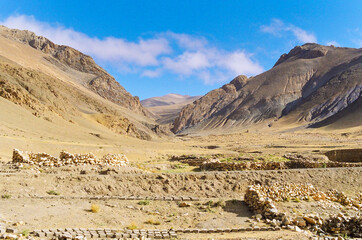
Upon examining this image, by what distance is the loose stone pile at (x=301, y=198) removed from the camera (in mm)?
9969

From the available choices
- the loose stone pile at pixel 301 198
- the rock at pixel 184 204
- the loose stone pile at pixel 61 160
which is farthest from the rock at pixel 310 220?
the loose stone pile at pixel 61 160

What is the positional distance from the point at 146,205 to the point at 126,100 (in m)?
109

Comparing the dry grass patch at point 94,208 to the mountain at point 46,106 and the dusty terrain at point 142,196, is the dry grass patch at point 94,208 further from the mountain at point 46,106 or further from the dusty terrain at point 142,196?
the mountain at point 46,106

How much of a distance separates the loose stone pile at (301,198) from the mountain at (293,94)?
8414cm

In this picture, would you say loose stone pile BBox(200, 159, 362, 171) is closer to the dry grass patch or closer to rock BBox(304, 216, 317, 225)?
rock BBox(304, 216, 317, 225)

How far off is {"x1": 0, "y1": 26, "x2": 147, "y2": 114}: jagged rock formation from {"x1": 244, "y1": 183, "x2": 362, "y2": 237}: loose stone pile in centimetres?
10129

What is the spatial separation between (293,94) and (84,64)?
8251 centimetres

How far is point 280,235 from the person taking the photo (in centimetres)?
895

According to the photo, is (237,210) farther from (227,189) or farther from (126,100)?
(126,100)

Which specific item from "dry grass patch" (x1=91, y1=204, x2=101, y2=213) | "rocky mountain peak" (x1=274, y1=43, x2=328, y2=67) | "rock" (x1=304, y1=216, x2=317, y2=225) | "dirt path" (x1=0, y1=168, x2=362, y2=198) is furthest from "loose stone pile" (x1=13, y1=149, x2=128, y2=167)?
"rocky mountain peak" (x1=274, y1=43, x2=328, y2=67)

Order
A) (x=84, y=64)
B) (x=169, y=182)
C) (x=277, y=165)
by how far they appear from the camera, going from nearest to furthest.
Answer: (x=169, y=182) < (x=277, y=165) < (x=84, y=64)

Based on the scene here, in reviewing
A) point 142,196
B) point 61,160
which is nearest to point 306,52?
point 61,160

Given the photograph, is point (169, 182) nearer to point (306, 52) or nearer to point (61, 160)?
point (61, 160)

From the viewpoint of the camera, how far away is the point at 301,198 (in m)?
11.9
